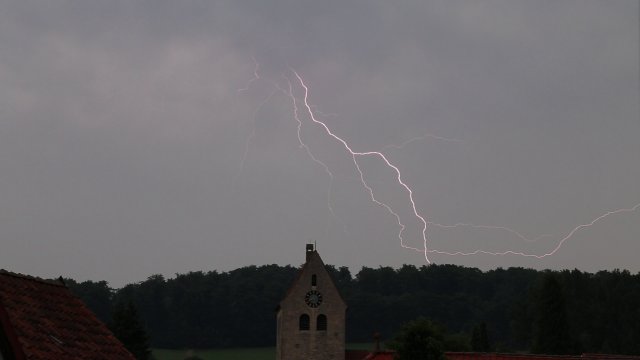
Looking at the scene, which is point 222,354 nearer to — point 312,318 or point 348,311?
point 348,311

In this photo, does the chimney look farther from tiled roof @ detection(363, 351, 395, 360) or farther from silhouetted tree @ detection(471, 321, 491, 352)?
silhouetted tree @ detection(471, 321, 491, 352)

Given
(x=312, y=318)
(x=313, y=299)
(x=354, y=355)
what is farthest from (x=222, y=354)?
(x=313, y=299)

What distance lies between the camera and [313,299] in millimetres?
79750

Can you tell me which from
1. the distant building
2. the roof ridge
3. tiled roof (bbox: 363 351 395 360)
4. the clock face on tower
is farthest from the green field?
the roof ridge

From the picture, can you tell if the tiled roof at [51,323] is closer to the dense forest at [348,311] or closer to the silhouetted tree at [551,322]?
the silhouetted tree at [551,322]

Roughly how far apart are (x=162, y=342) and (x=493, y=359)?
12419 cm

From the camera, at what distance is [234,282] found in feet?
641

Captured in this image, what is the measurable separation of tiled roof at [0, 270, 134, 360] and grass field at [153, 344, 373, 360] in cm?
14165

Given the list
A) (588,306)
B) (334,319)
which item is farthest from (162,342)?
(334,319)

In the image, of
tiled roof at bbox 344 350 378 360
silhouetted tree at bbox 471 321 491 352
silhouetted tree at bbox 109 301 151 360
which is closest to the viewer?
tiled roof at bbox 344 350 378 360

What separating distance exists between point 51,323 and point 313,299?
6379cm

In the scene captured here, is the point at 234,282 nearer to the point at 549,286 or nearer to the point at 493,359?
the point at 549,286

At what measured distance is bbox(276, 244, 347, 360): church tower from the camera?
7900cm

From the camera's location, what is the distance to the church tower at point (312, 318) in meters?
79.0
